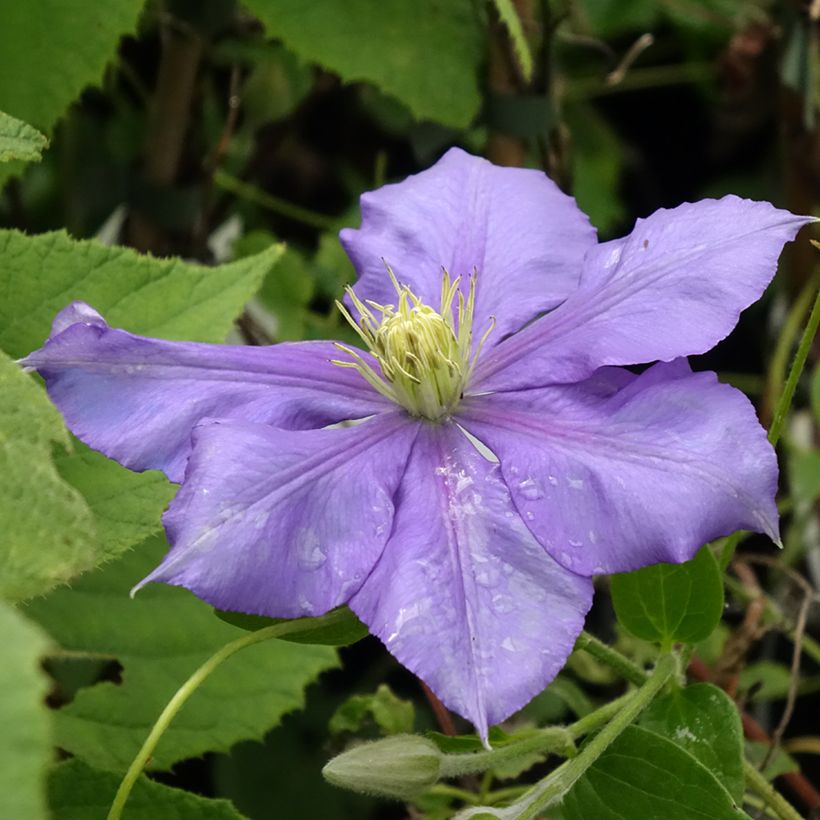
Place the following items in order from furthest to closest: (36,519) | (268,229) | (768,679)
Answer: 1. (268,229)
2. (768,679)
3. (36,519)

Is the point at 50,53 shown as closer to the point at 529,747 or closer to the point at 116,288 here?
the point at 116,288

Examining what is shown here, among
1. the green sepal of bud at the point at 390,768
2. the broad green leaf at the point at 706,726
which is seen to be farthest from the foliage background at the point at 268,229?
the broad green leaf at the point at 706,726

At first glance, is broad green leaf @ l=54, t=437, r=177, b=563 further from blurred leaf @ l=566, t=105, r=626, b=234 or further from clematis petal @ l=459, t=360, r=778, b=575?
blurred leaf @ l=566, t=105, r=626, b=234

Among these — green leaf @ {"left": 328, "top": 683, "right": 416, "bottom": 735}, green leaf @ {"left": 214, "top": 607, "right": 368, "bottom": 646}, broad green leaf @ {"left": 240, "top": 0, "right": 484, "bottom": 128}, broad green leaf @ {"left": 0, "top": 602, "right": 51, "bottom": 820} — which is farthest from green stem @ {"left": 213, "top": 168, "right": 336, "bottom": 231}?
broad green leaf @ {"left": 0, "top": 602, "right": 51, "bottom": 820}

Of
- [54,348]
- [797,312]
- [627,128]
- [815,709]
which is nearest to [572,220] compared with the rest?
[54,348]

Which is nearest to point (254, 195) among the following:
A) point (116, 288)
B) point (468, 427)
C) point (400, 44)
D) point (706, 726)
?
point (400, 44)

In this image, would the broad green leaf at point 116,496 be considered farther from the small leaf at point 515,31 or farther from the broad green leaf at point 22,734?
the small leaf at point 515,31
